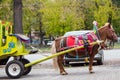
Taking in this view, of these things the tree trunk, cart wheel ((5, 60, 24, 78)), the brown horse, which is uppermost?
the tree trunk

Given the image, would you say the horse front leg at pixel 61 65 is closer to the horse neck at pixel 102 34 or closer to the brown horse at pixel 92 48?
the brown horse at pixel 92 48

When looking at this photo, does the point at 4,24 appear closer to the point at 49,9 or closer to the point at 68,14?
the point at 68,14

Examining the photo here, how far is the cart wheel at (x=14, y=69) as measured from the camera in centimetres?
1631

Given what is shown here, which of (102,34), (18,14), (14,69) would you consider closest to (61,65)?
(14,69)

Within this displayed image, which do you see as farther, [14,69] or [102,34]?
[102,34]

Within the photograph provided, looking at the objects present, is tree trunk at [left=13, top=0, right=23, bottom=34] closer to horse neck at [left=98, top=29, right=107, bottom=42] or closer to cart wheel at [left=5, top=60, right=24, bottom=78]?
horse neck at [left=98, top=29, right=107, bottom=42]

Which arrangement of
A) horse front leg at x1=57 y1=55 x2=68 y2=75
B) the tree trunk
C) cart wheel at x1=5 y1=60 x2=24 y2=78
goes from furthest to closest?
the tree trunk < horse front leg at x1=57 y1=55 x2=68 y2=75 < cart wheel at x1=5 y1=60 x2=24 y2=78

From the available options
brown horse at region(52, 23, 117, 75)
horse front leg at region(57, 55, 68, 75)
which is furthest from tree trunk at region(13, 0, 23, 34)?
horse front leg at region(57, 55, 68, 75)

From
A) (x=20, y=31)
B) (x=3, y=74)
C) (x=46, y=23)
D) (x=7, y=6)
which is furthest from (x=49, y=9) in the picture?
(x=3, y=74)

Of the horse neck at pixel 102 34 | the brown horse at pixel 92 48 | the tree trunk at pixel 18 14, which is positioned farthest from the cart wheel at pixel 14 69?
the tree trunk at pixel 18 14

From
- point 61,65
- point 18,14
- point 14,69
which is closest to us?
point 14,69

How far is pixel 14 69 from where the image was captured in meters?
16.3

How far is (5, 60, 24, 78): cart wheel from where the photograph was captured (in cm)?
1631

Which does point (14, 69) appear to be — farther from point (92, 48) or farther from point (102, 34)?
point (102, 34)
